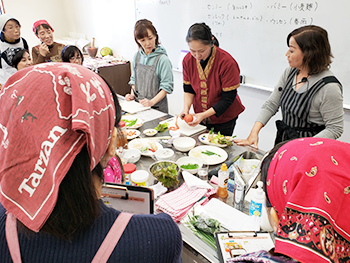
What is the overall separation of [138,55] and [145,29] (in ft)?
1.55

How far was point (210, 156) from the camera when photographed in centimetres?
180

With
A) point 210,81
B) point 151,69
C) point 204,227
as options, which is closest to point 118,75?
point 151,69

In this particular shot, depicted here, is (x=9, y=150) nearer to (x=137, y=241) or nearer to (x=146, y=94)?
(x=137, y=241)

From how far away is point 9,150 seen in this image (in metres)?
0.52

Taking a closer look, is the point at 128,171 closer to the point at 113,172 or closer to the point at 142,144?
the point at 113,172

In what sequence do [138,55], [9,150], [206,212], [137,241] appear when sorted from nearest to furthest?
[9,150] < [137,241] < [206,212] < [138,55]

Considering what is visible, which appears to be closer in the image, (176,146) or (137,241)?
(137,241)

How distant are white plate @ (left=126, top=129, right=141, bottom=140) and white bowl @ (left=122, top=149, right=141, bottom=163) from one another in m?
0.29

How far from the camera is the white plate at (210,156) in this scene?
1746 millimetres

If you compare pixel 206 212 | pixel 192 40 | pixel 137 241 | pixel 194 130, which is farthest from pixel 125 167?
pixel 192 40

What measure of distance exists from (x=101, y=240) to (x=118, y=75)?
4.84 meters

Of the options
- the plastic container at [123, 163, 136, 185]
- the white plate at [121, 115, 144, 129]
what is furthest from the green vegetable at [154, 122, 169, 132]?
the plastic container at [123, 163, 136, 185]

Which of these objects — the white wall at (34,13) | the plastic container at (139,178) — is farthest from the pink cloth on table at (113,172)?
the white wall at (34,13)

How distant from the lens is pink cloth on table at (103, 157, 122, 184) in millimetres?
1271
